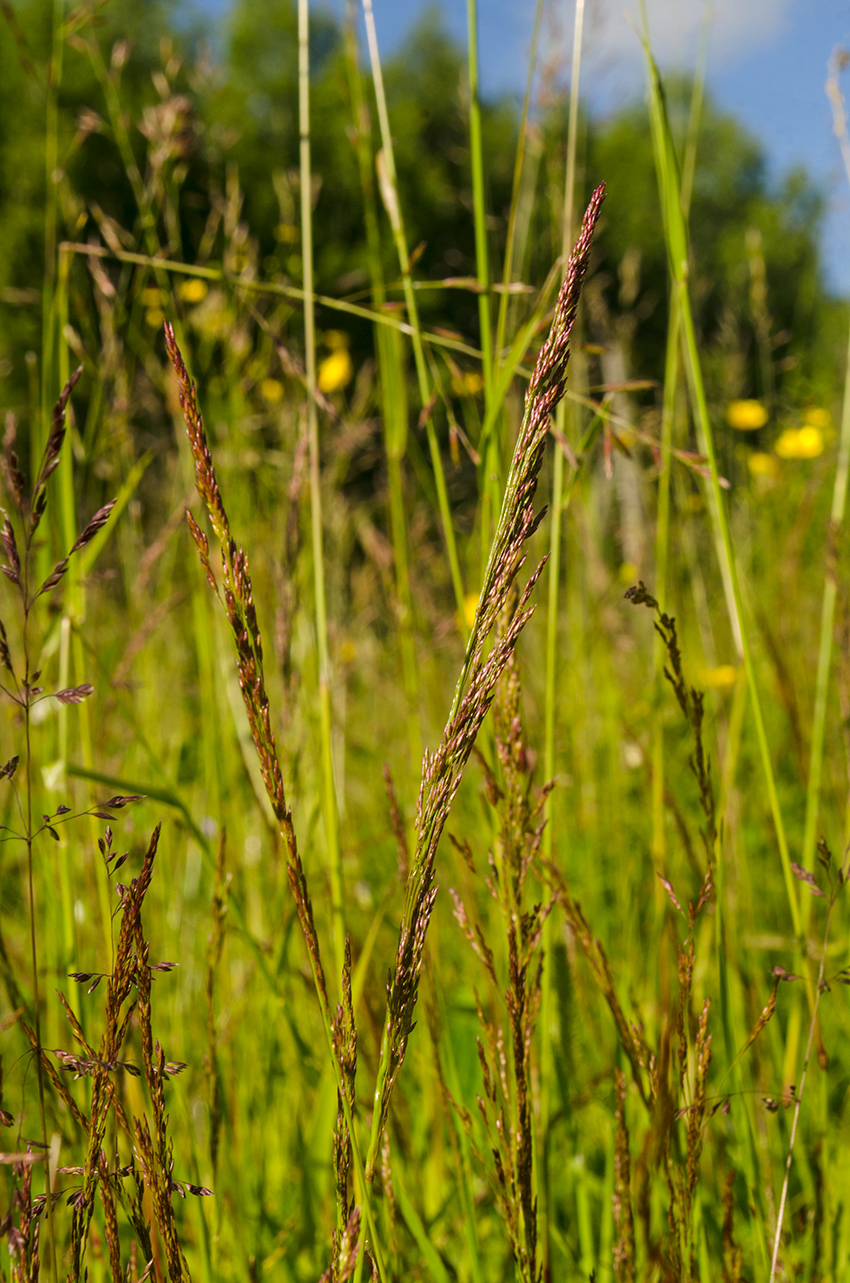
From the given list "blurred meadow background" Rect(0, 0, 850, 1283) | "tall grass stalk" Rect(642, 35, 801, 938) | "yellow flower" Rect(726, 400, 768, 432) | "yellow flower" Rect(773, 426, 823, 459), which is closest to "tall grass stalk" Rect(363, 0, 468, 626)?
"blurred meadow background" Rect(0, 0, 850, 1283)

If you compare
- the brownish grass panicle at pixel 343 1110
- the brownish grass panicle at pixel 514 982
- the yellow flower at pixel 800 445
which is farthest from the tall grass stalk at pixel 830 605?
the yellow flower at pixel 800 445

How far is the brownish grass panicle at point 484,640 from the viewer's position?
0.24 m

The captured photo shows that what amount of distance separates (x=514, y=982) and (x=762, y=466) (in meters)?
2.01

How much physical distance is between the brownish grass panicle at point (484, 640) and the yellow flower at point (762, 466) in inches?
74.2

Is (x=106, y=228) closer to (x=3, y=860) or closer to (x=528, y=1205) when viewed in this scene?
(x=528, y=1205)

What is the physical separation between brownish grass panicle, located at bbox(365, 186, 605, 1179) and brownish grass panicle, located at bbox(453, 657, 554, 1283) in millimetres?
65

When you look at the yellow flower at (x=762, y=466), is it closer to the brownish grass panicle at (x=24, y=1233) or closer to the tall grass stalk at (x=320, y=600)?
the tall grass stalk at (x=320, y=600)

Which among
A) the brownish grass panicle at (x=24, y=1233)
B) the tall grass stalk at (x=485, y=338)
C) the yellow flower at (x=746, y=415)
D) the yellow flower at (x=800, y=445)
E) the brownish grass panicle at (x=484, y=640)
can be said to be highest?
the yellow flower at (x=746, y=415)

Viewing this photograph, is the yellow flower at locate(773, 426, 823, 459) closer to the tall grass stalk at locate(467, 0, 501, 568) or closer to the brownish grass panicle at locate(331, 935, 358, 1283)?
the tall grass stalk at locate(467, 0, 501, 568)

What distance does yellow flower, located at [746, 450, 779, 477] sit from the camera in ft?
6.66

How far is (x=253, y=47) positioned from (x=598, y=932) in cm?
1120

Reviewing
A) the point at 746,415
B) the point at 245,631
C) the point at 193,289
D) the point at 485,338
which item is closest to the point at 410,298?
the point at 485,338

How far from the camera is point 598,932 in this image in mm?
854

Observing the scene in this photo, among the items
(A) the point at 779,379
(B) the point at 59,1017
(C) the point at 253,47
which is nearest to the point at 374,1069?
(B) the point at 59,1017
